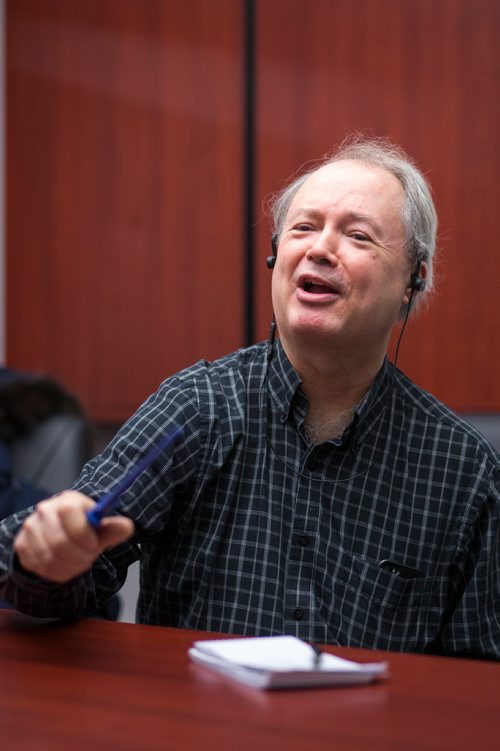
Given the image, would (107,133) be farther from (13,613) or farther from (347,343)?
(13,613)

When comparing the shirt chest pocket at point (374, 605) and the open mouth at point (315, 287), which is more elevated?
the open mouth at point (315, 287)

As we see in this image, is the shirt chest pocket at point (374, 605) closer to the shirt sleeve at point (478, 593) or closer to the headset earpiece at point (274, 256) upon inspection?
the shirt sleeve at point (478, 593)

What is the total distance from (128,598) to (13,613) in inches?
79.8

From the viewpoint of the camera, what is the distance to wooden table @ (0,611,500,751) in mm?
757

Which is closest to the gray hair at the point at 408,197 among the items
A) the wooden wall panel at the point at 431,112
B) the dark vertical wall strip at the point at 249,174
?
the wooden wall panel at the point at 431,112

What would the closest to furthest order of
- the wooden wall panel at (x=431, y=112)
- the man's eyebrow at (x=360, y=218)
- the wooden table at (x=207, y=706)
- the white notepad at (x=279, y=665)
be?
the wooden table at (x=207, y=706) → the white notepad at (x=279, y=665) → the man's eyebrow at (x=360, y=218) → the wooden wall panel at (x=431, y=112)

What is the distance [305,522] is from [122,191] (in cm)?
241

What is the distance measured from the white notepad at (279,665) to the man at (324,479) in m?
0.31

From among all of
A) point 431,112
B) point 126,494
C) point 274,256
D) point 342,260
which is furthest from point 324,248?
point 431,112

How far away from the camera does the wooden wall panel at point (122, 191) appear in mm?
3443

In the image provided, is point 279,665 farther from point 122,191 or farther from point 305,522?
point 122,191

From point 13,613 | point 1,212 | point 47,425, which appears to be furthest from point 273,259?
point 1,212

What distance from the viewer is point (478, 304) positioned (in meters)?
3.23

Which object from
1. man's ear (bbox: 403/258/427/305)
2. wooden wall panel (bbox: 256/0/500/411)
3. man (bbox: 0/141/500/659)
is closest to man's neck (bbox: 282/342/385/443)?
man (bbox: 0/141/500/659)
